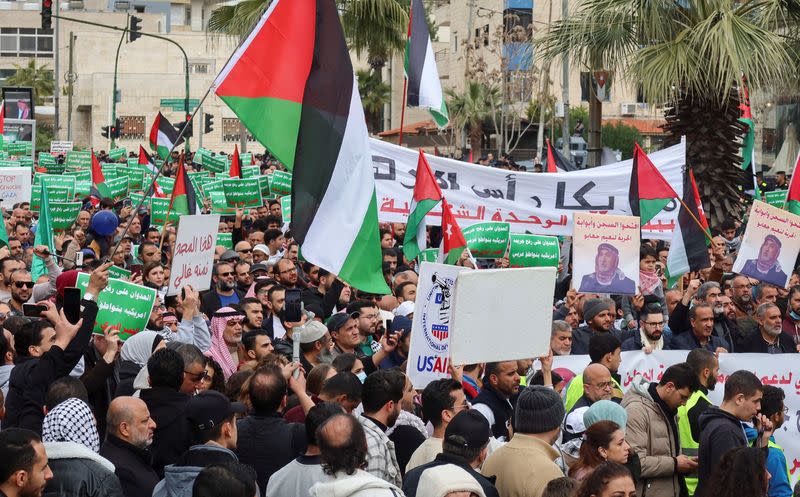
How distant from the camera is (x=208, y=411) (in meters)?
5.63

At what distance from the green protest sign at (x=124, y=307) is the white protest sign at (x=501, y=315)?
2480 millimetres

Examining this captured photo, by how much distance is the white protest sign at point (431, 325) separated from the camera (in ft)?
23.3

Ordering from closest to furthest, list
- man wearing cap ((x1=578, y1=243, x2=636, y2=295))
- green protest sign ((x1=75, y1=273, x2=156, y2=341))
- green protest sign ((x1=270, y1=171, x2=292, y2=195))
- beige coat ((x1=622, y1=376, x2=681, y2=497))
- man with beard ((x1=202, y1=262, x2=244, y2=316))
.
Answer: beige coat ((x1=622, y1=376, x2=681, y2=497))
green protest sign ((x1=75, y1=273, x2=156, y2=341))
man with beard ((x1=202, y1=262, x2=244, y2=316))
man wearing cap ((x1=578, y1=243, x2=636, y2=295))
green protest sign ((x1=270, y1=171, x2=292, y2=195))

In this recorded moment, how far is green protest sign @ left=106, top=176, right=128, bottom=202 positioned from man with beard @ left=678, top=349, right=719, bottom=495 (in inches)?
585

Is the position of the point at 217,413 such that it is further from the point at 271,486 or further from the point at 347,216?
the point at 347,216

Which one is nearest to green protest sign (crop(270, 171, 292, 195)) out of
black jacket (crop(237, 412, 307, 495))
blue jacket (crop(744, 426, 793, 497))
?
black jacket (crop(237, 412, 307, 495))

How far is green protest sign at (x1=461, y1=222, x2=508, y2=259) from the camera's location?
40.1 feet

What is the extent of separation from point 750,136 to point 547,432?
547 inches

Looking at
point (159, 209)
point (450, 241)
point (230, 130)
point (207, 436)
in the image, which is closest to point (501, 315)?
point (207, 436)

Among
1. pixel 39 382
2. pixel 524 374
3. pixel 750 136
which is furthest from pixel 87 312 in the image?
pixel 750 136

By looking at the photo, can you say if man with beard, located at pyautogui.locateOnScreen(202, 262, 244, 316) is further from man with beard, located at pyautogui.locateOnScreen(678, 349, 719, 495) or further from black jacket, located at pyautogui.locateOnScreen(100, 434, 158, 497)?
black jacket, located at pyautogui.locateOnScreen(100, 434, 158, 497)

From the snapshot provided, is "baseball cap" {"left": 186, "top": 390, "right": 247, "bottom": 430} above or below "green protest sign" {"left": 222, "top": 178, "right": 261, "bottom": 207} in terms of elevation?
below

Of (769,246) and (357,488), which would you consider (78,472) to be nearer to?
(357,488)

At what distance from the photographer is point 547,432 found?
19.0 ft
